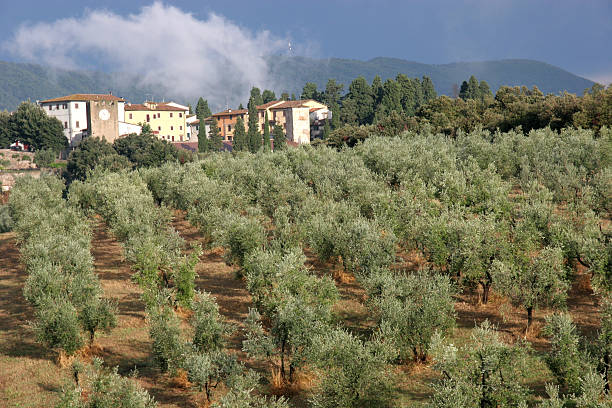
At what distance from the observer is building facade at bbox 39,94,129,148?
137 meters

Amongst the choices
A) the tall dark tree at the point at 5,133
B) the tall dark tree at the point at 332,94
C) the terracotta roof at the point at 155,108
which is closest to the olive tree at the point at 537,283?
the tall dark tree at the point at 5,133

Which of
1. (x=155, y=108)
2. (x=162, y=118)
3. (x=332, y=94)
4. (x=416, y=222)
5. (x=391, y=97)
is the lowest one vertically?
(x=416, y=222)

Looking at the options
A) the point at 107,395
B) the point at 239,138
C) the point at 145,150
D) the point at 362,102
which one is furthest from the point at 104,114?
the point at 107,395

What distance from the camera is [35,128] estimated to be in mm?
130875

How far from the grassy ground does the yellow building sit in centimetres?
12604

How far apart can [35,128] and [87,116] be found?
42.2ft

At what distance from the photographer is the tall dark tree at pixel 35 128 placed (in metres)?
131

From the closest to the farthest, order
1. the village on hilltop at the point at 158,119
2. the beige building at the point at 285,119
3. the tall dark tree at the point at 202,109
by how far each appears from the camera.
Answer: the village on hilltop at the point at 158,119, the beige building at the point at 285,119, the tall dark tree at the point at 202,109

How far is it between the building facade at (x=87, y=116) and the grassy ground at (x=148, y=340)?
344ft

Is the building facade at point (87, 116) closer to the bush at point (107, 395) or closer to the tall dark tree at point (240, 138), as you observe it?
the tall dark tree at point (240, 138)

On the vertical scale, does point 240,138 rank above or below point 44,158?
above

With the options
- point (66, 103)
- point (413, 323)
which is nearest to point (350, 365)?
point (413, 323)

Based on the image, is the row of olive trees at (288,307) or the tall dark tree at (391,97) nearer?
the row of olive trees at (288,307)

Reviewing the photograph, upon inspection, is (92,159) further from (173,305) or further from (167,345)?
(167,345)
